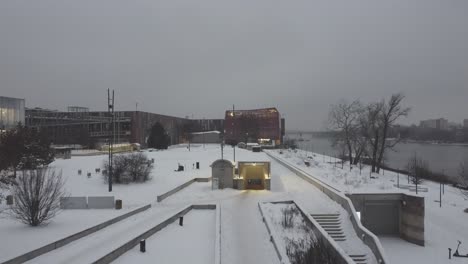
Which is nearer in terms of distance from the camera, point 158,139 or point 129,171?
point 129,171

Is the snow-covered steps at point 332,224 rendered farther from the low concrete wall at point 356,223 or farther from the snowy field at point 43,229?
the snowy field at point 43,229

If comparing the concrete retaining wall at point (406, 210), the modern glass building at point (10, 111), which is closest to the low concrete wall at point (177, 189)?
the concrete retaining wall at point (406, 210)

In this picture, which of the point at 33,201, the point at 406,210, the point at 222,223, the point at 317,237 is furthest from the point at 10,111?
the point at 406,210

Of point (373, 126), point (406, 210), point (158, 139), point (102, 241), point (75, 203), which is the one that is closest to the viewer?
point (102, 241)

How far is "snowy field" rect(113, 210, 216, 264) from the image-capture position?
12.2 m

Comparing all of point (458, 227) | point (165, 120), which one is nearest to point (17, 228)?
point (458, 227)

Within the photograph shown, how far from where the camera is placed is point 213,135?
97250mm

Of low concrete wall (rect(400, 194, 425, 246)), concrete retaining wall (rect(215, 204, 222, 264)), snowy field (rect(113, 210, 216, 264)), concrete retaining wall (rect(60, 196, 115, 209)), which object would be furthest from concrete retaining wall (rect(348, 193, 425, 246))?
concrete retaining wall (rect(60, 196, 115, 209))

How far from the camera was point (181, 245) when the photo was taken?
13766 millimetres

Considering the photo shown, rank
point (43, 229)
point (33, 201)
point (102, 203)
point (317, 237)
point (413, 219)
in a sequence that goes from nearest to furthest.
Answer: point (43, 229) < point (317, 237) < point (33, 201) < point (102, 203) < point (413, 219)

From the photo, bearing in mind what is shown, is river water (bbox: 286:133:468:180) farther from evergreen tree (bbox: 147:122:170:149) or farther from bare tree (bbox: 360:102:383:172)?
evergreen tree (bbox: 147:122:170:149)

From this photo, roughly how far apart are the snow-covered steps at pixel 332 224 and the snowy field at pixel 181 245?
5304mm

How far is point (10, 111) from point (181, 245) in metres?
49.0

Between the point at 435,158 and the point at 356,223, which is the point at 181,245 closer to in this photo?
the point at 356,223
